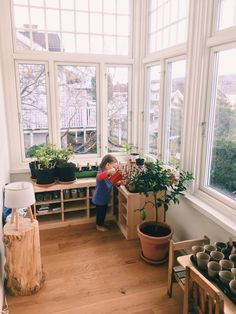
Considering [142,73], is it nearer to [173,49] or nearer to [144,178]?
[173,49]

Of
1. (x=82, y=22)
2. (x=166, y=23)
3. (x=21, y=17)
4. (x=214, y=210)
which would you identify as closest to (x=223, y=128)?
(x=214, y=210)

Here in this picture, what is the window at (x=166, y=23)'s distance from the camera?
275cm

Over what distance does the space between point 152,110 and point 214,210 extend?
5.78 feet

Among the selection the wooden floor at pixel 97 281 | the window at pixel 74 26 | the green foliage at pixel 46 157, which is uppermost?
the window at pixel 74 26

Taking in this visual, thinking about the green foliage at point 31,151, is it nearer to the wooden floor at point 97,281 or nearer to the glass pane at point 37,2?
the wooden floor at point 97,281

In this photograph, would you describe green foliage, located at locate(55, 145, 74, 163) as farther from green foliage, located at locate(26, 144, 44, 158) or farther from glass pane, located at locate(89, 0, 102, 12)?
glass pane, located at locate(89, 0, 102, 12)

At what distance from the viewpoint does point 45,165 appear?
10.6 feet

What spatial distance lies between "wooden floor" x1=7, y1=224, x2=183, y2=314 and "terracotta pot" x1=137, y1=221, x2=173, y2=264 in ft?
0.25

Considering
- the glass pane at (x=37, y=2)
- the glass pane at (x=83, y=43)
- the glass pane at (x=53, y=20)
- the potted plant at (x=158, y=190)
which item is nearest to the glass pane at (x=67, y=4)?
the glass pane at (x=53, y=20)

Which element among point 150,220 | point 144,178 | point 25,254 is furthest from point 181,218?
point 25,254

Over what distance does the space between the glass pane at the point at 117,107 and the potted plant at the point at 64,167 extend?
750 mm

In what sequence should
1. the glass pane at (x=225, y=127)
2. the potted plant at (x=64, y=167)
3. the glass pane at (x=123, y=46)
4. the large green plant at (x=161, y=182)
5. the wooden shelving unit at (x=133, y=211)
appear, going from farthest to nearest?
the glass pane at (x=123, y=46) → the potted plant at (x=64, y=167) → the wooden shelving unit at (x=133, y=211) → the large green plant at (x=161, y=182) → the glass pane at (x=225, y=127)

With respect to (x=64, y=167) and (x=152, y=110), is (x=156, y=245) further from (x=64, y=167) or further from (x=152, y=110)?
(x=152, y=110)

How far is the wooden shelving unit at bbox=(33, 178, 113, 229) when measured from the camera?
3316 mm
